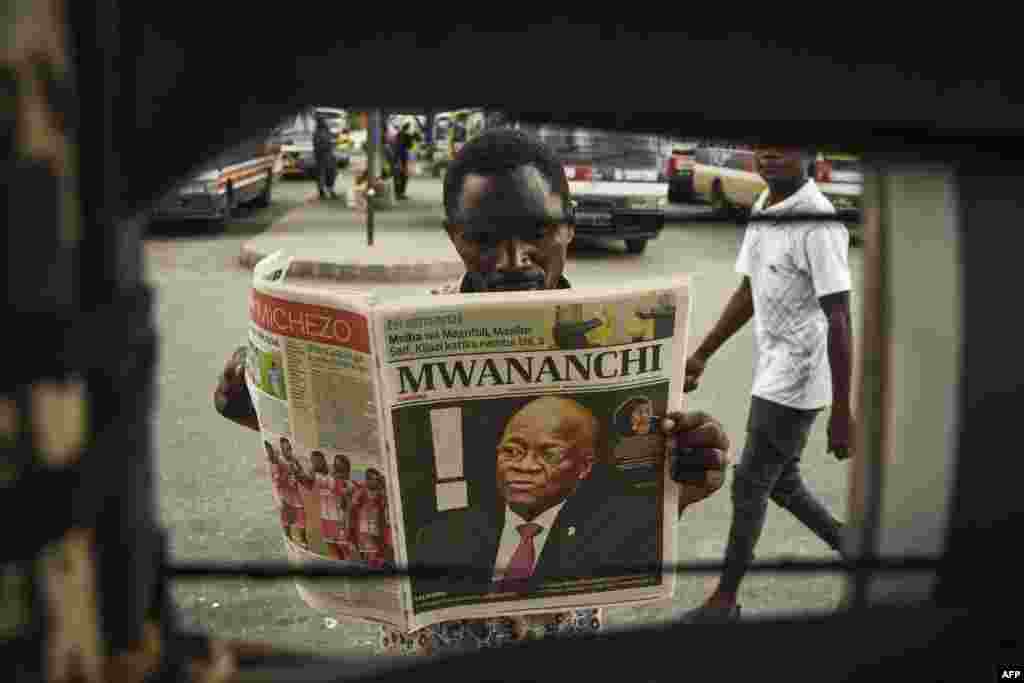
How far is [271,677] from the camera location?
0.54 meters

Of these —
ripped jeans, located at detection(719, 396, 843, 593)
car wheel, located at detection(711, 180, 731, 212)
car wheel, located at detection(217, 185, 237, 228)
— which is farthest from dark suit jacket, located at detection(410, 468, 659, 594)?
car wheel, located at detection(711, 180, 731, 212)

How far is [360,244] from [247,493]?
7352 mm

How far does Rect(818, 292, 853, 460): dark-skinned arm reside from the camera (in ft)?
9.23

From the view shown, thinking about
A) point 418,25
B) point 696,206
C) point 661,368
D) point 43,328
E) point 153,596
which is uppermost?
point 418,25

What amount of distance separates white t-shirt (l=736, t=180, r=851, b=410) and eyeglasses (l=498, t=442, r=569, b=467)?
5.31 feet

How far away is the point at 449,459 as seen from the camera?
146 centimetres

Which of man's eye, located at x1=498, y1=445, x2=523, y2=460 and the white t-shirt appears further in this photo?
the white t-shirt

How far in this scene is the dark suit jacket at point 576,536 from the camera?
148 cm

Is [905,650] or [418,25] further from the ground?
[418,25]

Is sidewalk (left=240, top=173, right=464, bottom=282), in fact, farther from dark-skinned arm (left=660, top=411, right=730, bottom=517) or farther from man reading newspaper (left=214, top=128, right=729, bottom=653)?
dark-skinned arm (left=660, top=411, right=730, bottom=517)

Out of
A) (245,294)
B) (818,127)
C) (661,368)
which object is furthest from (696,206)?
(818,127)

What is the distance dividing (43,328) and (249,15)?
6.7 inches

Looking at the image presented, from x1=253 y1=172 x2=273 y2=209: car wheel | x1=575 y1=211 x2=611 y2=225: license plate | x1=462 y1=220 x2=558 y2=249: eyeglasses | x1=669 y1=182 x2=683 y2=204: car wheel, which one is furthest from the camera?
x1=669 y1=182 x2=683 y2=204: car wheel

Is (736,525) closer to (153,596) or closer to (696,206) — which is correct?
(153,596)
